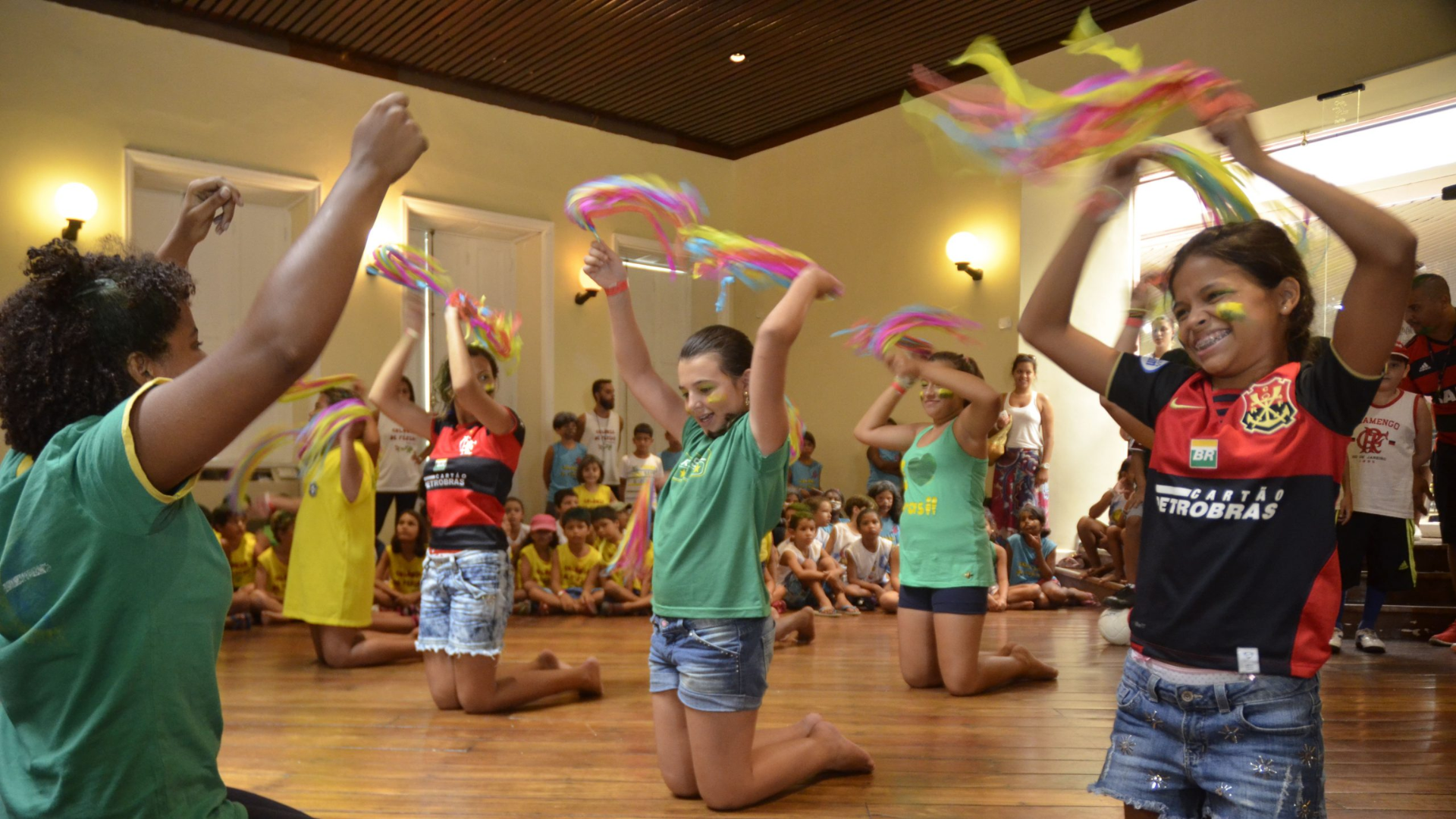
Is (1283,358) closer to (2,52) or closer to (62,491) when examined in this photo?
(62,491)

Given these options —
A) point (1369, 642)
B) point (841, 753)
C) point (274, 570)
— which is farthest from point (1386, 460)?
point (274, 570)

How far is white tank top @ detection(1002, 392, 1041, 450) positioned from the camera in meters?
7.88

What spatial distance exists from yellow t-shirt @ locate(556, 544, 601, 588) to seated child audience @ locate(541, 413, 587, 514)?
142 centimetres

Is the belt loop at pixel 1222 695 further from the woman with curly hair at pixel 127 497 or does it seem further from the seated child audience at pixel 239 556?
the seated child audience at pixel 239 556

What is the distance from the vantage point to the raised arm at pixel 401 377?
155 inches

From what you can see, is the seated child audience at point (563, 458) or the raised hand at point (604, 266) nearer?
the raised hand at point (604, 266)

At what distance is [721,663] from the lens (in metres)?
2.63

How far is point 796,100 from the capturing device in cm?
966

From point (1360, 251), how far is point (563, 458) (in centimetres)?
749

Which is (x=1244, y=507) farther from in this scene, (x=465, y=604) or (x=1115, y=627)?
(x=1115, y=627)

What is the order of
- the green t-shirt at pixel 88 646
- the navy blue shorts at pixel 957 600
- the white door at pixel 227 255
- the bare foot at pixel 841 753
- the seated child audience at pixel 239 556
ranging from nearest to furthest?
1. the green t-shirt at pixel 88 646
2. the bare foot at pixel 841 753
3. the navy blue shorts at pixel 957 600
4. the seated child audience at pixel 239 556
5. the white door at pixel 227 255

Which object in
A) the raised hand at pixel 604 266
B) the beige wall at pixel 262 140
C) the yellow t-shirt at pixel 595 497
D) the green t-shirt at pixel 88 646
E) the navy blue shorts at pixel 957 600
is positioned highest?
the beige wall at pixel 262 140

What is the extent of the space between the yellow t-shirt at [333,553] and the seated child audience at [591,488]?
2.84m

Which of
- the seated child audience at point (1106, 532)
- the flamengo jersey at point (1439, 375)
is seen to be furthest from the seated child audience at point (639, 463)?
the flamengo jersey at point (1439, 375)
